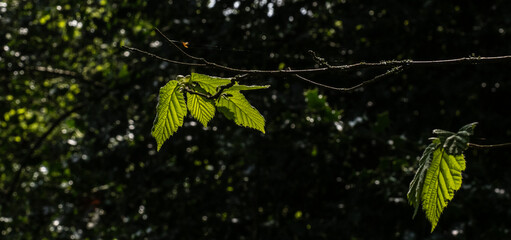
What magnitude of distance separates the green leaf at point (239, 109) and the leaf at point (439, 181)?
35 centimetres

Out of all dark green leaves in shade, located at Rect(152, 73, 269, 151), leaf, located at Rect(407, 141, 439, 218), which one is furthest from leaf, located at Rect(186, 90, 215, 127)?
leaf, located at Rect(407, 141, 439, 218)

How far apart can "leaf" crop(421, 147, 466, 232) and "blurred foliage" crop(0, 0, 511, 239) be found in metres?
1.55

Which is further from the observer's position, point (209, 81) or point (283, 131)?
point (283, 131)

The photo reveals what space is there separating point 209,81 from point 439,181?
47 cm

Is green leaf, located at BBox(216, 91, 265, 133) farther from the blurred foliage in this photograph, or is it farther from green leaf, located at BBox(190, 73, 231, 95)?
the blurred foliage

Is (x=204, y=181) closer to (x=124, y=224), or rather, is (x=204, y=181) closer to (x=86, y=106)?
(x=124, y=224)

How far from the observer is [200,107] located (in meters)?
1.00

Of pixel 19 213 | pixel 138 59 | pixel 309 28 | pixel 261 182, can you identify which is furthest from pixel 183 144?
pixel 19 213

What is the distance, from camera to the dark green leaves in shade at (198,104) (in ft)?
3.00

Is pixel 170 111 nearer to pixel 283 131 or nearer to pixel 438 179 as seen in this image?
pixel 438 179

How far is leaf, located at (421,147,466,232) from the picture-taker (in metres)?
0.83

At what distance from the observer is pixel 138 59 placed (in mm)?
3424

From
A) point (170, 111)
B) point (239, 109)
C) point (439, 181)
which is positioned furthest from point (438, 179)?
point (170, 111)

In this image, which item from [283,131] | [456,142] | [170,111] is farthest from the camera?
[283,131]
